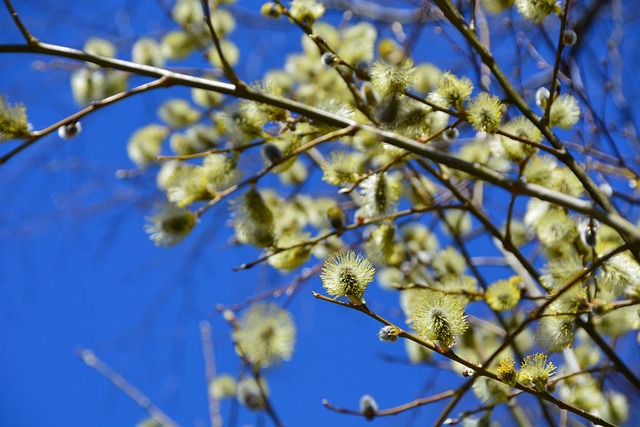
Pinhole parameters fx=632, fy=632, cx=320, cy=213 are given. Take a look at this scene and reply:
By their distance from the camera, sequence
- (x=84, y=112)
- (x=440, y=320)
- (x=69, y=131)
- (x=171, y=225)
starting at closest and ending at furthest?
(x=440, y=320)
(x=84, y=112)
(x=69, y=131)
(x=171, y=225)

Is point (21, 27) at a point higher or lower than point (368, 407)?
higher

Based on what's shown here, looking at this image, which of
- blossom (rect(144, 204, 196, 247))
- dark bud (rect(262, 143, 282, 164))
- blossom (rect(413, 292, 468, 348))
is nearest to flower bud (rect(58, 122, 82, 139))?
blossom (rect(144, 204, 196, 247))

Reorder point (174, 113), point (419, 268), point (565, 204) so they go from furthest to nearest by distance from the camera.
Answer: point (174, 113)
point (419, 268)
point (565, 204)

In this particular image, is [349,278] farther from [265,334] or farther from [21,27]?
[21,27]

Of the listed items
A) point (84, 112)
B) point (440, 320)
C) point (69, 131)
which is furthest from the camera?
point (69, 131)

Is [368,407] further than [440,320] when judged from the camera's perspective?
Yes

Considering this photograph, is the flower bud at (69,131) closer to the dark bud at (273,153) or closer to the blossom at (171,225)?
the blossom at (171,225)

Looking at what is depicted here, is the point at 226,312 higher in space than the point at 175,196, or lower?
lower

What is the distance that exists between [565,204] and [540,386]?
0.29 m

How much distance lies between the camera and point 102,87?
1.96 metres

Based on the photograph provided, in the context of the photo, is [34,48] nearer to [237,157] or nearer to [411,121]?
[237,157]

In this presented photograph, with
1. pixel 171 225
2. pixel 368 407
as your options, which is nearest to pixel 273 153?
pixel 171 225

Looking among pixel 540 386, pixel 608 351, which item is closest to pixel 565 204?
pixel 540 386

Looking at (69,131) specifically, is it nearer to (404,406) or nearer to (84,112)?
(84,112)
